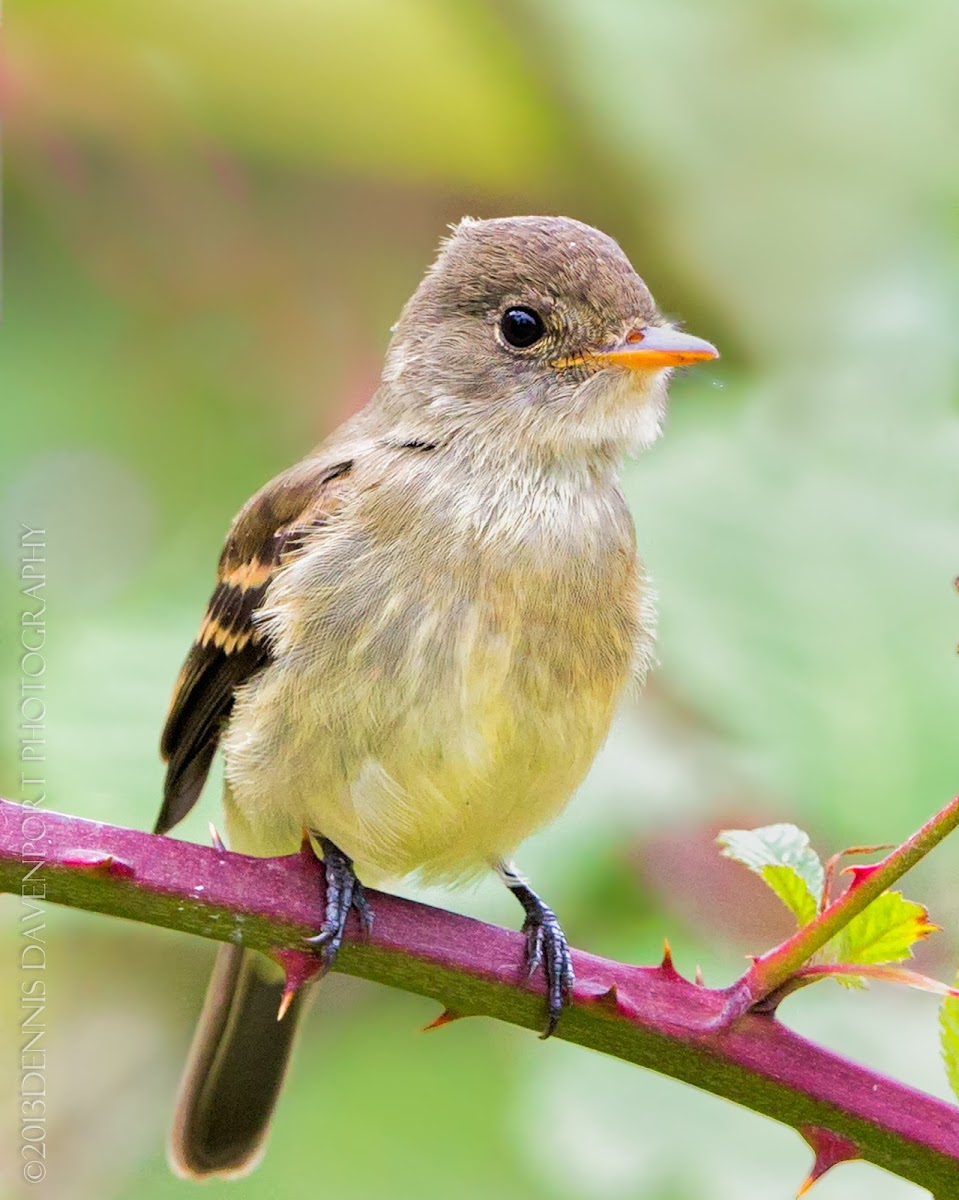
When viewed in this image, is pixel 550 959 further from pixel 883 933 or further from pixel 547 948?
pixel 883 933

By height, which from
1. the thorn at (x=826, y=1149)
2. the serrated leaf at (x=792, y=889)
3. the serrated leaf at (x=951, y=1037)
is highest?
the serrated leaf at (x=792, y=889)

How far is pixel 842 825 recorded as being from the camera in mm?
2039

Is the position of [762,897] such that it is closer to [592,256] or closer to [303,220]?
[592,256]

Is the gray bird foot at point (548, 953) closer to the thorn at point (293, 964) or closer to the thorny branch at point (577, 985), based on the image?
the thorny branch at point (577, 985)

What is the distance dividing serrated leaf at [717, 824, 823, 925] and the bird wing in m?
1.30

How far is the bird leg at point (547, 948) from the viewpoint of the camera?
6.04ft

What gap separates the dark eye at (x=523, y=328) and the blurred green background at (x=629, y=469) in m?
0.30

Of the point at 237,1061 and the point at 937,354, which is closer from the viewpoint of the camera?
the point at 937,354

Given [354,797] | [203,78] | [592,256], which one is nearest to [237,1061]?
[354,797]

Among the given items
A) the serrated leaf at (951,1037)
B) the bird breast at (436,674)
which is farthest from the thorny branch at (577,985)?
the bird breast at (436,674)

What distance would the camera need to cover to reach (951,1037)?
61.1 inches

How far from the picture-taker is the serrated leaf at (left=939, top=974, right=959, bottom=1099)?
4.99 ft

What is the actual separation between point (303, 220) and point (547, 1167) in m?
1.98

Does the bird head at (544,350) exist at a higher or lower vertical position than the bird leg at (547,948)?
higher
